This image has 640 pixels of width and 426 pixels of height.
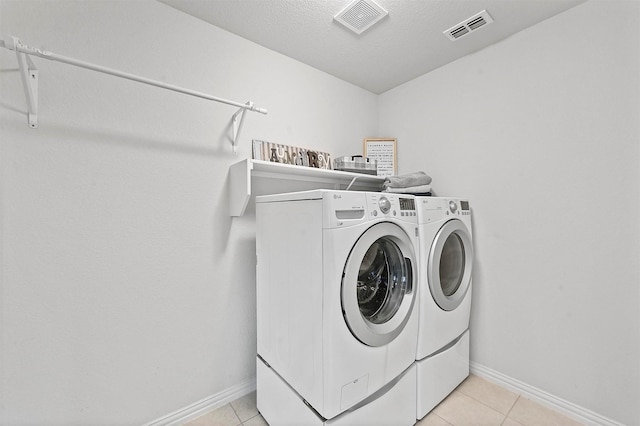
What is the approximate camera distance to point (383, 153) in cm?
242

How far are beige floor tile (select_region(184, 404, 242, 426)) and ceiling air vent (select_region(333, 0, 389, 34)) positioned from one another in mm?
2326

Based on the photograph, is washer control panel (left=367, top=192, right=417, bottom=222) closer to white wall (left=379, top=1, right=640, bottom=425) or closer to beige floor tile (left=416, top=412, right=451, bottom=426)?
white wall (left=379, top=1, right=640, bottom=425)

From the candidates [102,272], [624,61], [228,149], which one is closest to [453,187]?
[624,61]

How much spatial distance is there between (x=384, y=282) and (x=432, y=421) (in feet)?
2.68

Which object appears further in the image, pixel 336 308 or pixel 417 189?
pixel 417 189

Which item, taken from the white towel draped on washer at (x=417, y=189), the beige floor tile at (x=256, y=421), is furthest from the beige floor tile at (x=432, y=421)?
the white towel draped on washer at (x=417, y=189)

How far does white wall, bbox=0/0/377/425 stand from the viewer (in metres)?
1.11

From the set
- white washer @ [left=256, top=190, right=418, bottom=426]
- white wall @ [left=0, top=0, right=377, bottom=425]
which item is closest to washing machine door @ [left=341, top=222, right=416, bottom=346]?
white washer @ [left=256, top=190, right=418, bottom=426]

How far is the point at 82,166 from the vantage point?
1220mm

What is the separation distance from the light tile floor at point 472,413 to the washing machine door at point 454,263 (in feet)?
1.83

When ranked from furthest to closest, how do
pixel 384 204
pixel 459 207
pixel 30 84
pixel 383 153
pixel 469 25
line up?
1. pixel 383 153
2. pixel 459 207
3. pixel 469 25
4. pixel 384 204
5. pixel 30 84

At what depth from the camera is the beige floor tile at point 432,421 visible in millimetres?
1450

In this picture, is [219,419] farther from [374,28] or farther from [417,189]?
[374,28]

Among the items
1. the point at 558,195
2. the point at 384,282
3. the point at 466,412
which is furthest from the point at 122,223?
the point at 558,195
